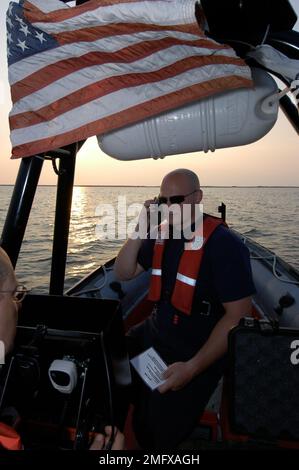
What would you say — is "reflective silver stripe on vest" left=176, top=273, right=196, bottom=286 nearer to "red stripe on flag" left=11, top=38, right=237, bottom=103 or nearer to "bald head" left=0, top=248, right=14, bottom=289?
"bald head" left=0, top=248, right=14, bottom=289

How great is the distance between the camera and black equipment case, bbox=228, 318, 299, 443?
155 cm

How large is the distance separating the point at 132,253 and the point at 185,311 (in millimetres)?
759

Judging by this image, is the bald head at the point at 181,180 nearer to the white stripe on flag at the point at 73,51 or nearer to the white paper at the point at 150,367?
the white stripe on flag at the point at 73,51

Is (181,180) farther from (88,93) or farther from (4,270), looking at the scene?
(4,270)

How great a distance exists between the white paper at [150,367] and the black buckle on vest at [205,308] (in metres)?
0.45

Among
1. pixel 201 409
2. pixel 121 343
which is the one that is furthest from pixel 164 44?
pixel 201 409

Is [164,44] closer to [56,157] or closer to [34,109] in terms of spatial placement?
[34,109]

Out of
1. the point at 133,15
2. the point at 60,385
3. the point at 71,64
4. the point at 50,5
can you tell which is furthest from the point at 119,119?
the point at 60,385

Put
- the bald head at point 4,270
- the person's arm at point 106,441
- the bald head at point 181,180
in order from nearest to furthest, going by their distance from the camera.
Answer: the bald head at point 4,270 < the person's arm at point 106,441 < the bald head at point 181,180

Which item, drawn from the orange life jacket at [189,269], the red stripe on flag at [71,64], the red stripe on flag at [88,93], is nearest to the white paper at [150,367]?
the orange life jacket at [189,269]

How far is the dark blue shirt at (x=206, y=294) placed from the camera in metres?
2.11

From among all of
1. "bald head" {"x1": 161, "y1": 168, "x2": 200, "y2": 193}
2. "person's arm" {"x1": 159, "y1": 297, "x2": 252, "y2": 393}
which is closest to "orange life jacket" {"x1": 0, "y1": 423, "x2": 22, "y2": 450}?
"person's arm" {"x1": 159, "y1": 297, "x2": 252, "y2": 393}

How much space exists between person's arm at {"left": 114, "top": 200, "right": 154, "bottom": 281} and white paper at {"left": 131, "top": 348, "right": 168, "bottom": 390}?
29.4 inches

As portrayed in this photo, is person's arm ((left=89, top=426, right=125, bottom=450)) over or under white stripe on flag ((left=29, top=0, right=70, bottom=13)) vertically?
under
